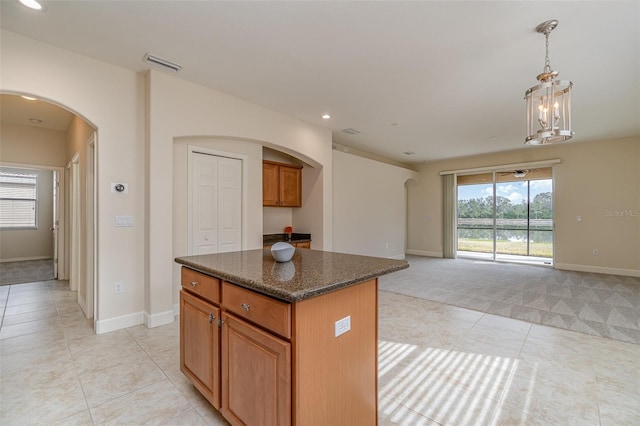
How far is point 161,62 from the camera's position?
119 inches

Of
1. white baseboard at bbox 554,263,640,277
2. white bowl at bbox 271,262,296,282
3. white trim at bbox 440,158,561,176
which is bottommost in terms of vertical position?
white baseboard at bbox 554,263,640,277

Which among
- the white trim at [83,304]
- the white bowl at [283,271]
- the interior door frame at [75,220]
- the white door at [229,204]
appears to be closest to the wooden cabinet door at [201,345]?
the white bowl at [283,271]

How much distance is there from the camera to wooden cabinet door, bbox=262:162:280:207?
4.99 meters

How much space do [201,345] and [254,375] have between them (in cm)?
61

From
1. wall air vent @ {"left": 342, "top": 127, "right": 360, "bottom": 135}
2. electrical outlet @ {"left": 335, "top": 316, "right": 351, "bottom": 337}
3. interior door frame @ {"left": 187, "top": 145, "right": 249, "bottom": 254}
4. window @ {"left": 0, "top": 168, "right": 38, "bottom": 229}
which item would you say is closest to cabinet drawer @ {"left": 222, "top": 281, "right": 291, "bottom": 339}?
electrical outlet @ {"left": 335, "top": 316, "right": 351, "bottom": 337}

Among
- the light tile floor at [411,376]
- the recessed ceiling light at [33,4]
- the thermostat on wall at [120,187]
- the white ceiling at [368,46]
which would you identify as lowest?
the light tile floor at [411,376]

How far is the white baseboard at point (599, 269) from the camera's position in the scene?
572cm

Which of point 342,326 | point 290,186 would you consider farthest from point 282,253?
point 290,186

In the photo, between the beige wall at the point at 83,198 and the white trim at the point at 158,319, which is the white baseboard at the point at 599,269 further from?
the beige wall at the point at 83,198

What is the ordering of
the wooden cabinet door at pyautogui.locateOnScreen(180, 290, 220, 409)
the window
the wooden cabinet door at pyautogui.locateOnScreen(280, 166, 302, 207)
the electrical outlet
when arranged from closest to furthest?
1. the electrical outlet
2. the wooden cabinet door at pyautogui.locateOnScreen(180, 290, 220, 409)
3. the wooden cabinet door at pyautogui.locateOnScreen(280, 166, 302, 207)
4. the window

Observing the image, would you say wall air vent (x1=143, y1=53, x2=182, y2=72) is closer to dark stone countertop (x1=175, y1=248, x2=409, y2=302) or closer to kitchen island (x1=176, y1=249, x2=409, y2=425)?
dark stone countertop (x1=175, y1=248, x2=409, y2=302)

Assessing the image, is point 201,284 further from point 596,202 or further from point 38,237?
point 38,237

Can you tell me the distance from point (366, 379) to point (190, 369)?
3.97ft

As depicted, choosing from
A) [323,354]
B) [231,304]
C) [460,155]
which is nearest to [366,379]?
[323,354]
